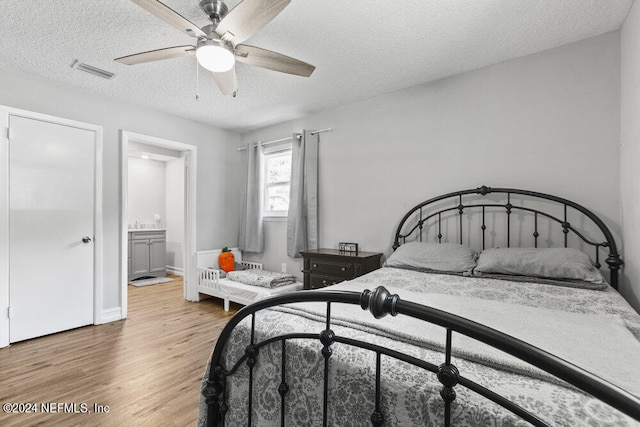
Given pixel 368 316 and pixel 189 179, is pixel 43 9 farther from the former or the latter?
pixel 368 316

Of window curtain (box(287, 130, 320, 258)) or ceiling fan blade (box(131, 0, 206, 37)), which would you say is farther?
window curtain (box(287, 130, 320, 258))

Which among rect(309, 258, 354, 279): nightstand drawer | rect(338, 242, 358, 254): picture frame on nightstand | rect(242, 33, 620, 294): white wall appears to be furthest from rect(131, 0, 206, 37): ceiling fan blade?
rect(338, 242, 358, 254): picture frame on nightstand

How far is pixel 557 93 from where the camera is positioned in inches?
93.1

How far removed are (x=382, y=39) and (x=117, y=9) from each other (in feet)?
5.86

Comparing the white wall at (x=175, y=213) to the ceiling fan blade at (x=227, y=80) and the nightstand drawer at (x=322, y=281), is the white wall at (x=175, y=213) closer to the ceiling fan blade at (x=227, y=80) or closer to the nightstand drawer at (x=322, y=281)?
the nightstand drawer at (x=322, y=281)

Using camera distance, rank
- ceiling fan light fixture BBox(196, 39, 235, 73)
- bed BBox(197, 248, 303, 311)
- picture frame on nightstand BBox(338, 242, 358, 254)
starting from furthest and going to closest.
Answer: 1. bed BBox(197, 248, 303, 311)
2. picture frame on nightstand BBox(338, 242, 358, 254)
3. ceiling fan light fixture BBox(196, 39, 235, 73)

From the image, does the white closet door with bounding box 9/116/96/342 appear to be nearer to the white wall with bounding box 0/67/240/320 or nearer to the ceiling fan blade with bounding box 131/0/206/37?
the white wall with bounding box 0/67/240/320

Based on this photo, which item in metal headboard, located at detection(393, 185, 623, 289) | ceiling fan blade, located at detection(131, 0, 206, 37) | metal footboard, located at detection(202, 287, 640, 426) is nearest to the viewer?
metal footboard, located at detection(202, 287, 640, 426)

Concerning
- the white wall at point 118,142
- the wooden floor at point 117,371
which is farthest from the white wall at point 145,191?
the wooden floor at point 117,371

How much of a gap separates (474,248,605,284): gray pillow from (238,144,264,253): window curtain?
2.96 m

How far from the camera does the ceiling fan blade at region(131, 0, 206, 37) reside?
1.49 meters

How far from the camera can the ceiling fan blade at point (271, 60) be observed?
1.96 metres

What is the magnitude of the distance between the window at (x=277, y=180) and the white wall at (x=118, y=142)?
2.05 ft

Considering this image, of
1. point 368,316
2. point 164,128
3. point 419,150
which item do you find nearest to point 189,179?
point 164,128
